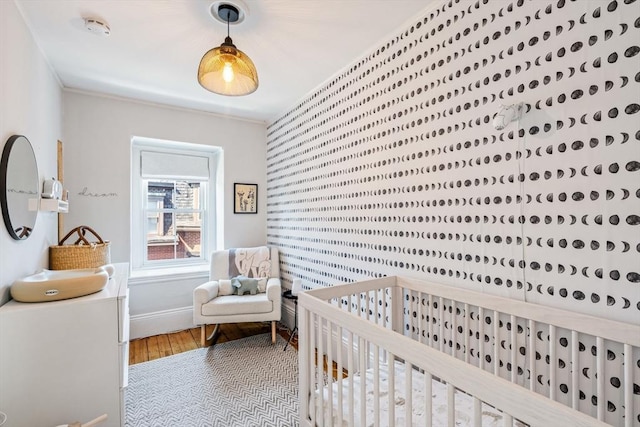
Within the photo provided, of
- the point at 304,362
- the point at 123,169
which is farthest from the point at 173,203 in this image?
the point at 304,362

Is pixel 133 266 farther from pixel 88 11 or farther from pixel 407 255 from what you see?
pixel 407 255

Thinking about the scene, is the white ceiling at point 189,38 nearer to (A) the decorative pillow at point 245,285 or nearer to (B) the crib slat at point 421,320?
(B) the crib slat at point 421,320

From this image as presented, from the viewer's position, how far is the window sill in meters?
3.04

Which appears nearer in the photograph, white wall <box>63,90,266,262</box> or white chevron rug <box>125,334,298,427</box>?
white chevron rug <box>125,334,298,427</box>

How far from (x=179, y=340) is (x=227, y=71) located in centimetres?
258

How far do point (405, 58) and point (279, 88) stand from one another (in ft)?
4.29

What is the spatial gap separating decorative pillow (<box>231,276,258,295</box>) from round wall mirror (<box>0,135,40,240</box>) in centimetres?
160

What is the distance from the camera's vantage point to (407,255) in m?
1.88

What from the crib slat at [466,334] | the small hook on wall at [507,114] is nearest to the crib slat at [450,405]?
the crib slat at [466,334]

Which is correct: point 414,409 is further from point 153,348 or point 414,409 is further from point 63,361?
point 153,348

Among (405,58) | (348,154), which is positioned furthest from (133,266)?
(405,58)

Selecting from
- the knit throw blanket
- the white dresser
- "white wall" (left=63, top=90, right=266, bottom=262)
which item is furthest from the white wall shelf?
the knit throw blanket

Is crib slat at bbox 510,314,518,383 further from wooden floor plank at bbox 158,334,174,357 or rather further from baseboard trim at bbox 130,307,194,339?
baseboard trim at bbox 130,307,194,339

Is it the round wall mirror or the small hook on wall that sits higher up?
the small hook on wall
